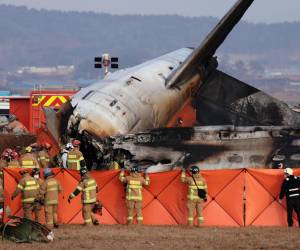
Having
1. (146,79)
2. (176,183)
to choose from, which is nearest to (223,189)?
(176,183)

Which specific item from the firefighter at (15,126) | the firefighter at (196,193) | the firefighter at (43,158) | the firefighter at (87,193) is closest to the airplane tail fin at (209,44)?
the firefighter at (43,158)

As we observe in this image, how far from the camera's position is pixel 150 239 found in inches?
794

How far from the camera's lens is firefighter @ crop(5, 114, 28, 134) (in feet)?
144

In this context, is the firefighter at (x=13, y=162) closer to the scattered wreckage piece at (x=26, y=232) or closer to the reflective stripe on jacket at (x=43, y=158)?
the reflective stripe on jacket at (x=43, y=158)

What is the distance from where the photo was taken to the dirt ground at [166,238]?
19.2 meters

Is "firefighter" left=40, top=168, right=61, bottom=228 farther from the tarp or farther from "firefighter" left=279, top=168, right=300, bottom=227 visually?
"firefighter" left=279, top=168, right=300, bottom=227

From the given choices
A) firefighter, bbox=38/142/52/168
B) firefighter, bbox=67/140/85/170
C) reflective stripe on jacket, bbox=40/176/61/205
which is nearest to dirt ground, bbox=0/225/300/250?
reflective stripe on jacket, bbox=40/176/61/205

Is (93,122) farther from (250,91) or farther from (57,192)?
(250,91)

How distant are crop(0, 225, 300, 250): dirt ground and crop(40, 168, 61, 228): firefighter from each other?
1.18 ft

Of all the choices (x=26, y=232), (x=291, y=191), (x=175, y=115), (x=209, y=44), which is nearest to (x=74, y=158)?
(x=26, y=232)

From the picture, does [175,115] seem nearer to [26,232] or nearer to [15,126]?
[26,232]

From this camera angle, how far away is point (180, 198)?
22688mm

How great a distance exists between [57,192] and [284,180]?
6.18m

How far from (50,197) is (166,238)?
367 cm
